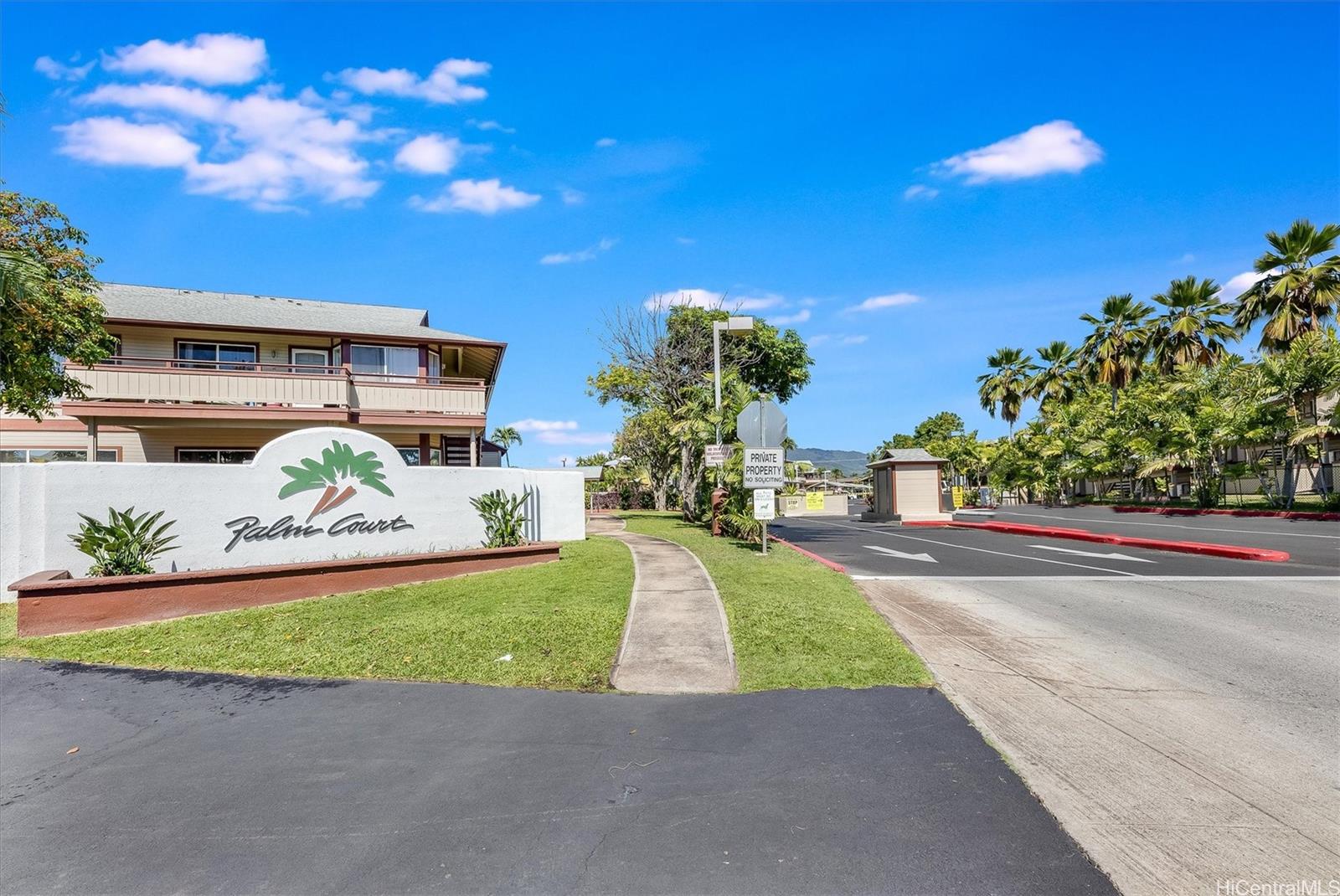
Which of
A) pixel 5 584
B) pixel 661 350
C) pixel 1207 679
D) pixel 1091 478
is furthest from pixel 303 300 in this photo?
pixel 1091 478

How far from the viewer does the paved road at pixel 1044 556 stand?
1365cm

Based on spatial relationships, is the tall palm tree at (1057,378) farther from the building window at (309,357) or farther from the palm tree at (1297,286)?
the building window at (309,357)

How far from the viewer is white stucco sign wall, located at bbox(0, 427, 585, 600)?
9.63m

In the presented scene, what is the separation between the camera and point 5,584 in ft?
32.9

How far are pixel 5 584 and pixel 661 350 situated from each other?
22.2 metres

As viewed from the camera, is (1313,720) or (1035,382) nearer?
(1313,720)

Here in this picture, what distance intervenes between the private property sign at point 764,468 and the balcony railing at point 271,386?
9.23 meters

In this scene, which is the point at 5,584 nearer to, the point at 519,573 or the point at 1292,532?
the point at 519,573

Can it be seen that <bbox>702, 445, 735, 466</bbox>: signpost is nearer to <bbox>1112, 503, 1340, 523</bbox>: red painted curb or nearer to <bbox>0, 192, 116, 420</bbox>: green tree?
<bbox>0, 192, 116, 420</bbox>: green tree

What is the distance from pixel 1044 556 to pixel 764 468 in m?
7.90

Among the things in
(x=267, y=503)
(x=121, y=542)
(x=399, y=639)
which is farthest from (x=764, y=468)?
(x=121, y=542)

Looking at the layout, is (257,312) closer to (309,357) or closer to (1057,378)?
(309,357)

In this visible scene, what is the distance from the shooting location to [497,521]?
1343cm

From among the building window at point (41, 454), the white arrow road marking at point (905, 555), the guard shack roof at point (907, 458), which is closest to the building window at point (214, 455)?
the building window at point (41, 454)
